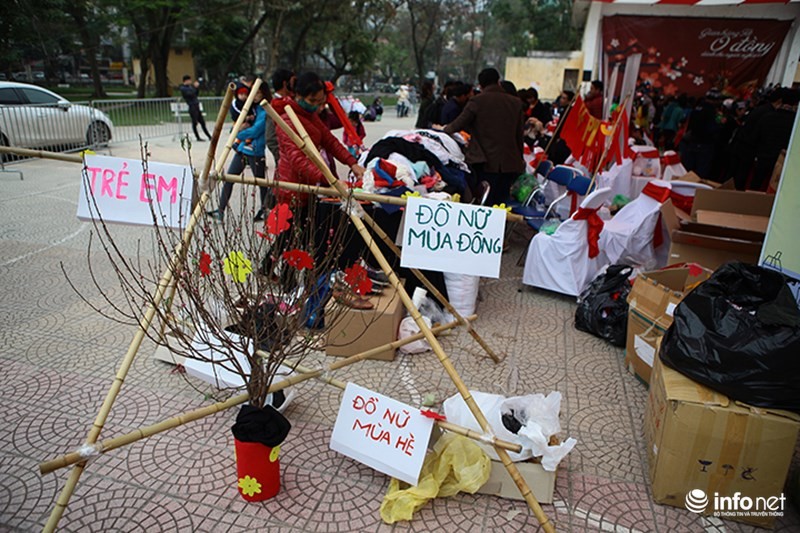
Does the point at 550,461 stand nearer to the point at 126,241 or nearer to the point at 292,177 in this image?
the point at 292,177

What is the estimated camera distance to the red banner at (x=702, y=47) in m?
12.2

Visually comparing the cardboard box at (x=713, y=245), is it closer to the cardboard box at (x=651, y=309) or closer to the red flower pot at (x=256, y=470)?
the cardboard box at (x=651, y=309)

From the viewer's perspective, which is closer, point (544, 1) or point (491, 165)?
point (491, 165)

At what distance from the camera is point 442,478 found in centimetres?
258

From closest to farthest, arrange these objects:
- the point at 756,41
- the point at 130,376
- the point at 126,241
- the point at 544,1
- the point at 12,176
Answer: the point at 130,376, the point at 126,241, the point at 12,176, the point at 756,41, the point at 544,1

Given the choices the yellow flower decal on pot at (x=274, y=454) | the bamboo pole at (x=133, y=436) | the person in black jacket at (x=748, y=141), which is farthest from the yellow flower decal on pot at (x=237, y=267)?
the person in black jacket at (x=748, y=141)

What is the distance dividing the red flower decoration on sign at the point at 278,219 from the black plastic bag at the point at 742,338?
202 cm

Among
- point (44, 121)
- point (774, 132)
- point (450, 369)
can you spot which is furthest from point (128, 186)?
point (44, 121)

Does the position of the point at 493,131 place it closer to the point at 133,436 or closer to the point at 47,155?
the point at 47,155

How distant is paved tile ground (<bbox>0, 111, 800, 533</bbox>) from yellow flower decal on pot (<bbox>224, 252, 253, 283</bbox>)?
1.08 meters

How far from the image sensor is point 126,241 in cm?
604

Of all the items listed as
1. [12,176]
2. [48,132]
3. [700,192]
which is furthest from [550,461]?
[48,132]

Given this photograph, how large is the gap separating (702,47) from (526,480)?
44.6 ft

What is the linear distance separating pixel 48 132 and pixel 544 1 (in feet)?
120
